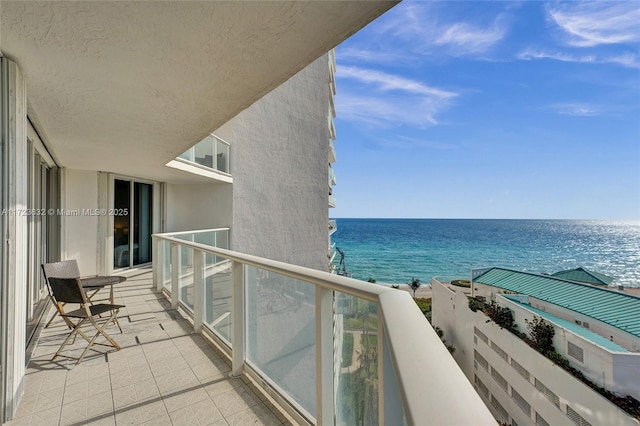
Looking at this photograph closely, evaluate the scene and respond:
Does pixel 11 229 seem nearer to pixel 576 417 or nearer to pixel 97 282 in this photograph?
pixel 97 282

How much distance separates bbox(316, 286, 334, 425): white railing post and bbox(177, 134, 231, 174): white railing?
7161mm

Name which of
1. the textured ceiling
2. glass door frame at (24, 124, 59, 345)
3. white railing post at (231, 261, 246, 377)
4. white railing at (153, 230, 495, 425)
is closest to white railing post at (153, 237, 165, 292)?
glass door frame at (24, 124, 59, 345)

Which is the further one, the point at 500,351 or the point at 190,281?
the point at 500,351

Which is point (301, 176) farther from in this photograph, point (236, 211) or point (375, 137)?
point (375, 137)

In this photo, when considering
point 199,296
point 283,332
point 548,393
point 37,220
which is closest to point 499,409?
point 548,393

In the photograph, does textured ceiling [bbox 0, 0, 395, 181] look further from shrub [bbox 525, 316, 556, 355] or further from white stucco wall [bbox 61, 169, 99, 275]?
shrub [bbox 525, 316, 556, 355]

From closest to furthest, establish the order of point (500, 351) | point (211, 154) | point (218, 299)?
point (218, 299) < point (211, 154) < point (500, 351)

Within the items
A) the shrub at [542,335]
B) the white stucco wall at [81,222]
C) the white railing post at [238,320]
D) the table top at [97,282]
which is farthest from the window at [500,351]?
the white stucco wall at [81,222]

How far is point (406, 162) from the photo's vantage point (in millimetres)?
56750

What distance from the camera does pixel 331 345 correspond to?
1.90 metres

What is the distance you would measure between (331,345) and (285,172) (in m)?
12.3

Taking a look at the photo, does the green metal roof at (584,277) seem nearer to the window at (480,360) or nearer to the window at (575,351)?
the window at (480,360)

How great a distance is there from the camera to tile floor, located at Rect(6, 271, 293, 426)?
7.59 ft

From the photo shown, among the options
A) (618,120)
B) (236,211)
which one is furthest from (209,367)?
(618,120)
